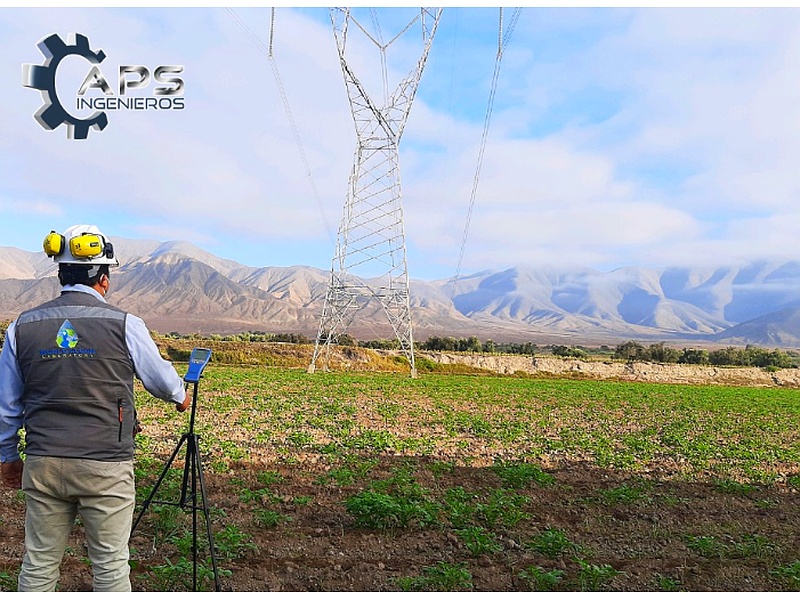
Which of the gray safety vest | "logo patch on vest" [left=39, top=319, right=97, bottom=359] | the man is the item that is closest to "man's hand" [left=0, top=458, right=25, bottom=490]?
the man

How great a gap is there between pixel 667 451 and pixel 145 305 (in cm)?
17461

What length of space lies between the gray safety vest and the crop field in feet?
5.92

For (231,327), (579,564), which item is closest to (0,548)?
(579,564)

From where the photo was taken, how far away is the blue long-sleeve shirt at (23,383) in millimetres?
3607

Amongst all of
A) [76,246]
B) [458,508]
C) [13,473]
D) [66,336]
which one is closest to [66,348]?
[66,336]

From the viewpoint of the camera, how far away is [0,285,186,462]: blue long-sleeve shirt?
3607mm

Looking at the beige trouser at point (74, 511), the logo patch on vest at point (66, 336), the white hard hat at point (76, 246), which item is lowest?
the beige trouser at point (74, 511)

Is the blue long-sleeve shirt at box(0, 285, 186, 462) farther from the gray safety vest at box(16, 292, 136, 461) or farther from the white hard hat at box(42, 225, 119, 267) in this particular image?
the white hard hat at box(42, 225, 119, 267)

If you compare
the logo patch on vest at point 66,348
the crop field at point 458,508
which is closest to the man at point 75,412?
the logo patch on vest at point 66,348

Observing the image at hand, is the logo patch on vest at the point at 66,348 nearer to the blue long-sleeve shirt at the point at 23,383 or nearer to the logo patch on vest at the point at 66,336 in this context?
the logo patch on vest at the point at 66,336

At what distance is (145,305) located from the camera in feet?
564

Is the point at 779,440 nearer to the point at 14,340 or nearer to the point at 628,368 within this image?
the point at 14,340

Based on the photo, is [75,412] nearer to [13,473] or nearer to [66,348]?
[66,348]

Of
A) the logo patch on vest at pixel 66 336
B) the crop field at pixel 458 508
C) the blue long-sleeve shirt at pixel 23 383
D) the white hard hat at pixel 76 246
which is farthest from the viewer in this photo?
the crop field at pixel 458 508
